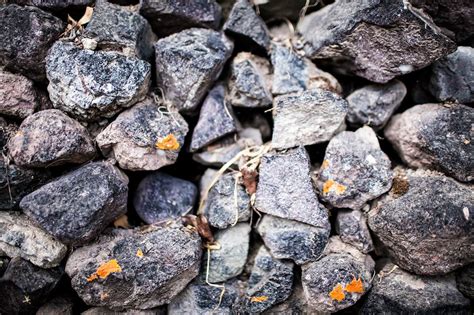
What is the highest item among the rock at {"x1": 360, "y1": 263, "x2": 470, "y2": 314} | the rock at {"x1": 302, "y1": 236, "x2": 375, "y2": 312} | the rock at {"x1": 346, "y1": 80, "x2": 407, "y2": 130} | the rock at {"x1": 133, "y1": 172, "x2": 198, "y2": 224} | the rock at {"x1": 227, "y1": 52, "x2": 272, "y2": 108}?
the rock at {"x1": 227, "y1": 52, "x2": 272, "y2": 108}

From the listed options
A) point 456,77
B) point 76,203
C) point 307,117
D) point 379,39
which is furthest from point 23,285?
point 456,77

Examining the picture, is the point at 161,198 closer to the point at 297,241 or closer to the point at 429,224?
the point at 297,241

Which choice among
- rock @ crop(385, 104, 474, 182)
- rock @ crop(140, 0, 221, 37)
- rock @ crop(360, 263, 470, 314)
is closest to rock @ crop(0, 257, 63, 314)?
rock @ crop(140, 0, 221, 37)

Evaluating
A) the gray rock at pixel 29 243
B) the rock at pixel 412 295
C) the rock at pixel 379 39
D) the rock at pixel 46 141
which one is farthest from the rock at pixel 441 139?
the gray rock at pixel 29 243

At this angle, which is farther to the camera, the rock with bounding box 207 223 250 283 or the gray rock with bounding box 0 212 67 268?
the rock with bounding box 207 223 250 283

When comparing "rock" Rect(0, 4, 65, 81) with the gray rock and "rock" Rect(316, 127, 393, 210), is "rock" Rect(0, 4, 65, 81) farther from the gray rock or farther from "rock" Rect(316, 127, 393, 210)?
"rock" Rect(316, 127, 393, 210)

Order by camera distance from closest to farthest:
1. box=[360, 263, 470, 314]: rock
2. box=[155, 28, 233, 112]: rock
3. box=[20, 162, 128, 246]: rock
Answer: box=[20, 162, 128, 246]: rock, box=[360, 263, 470, 314]: rock, box=[155, 28, 233, 112]: rock

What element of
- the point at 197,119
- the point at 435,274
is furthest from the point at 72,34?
the point at 435,274

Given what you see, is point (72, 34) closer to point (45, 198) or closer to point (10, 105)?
point (10, 105)
